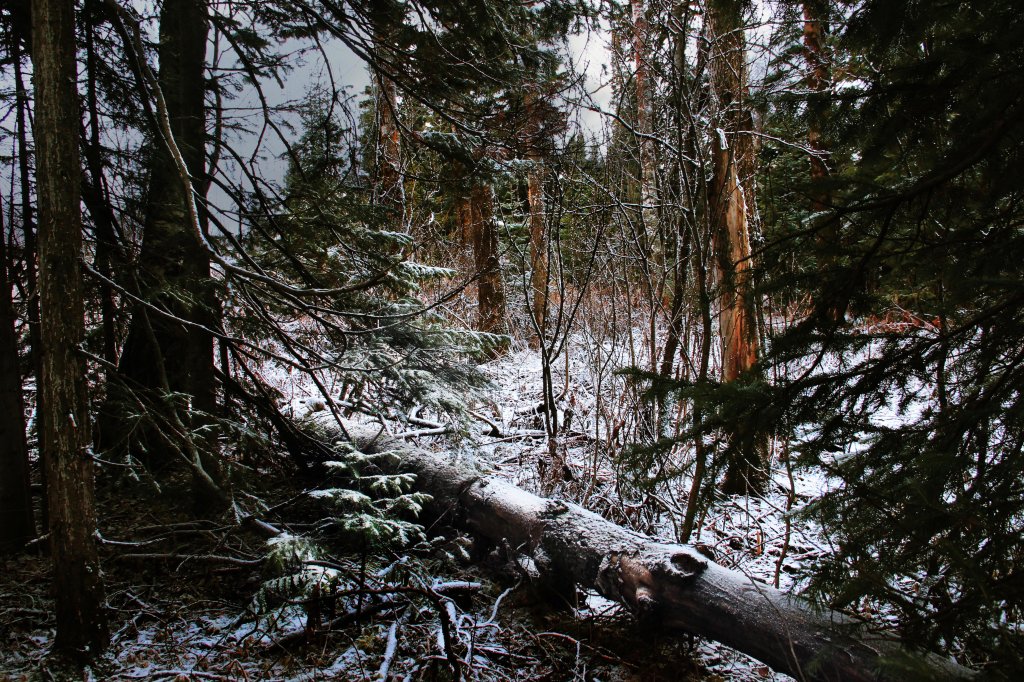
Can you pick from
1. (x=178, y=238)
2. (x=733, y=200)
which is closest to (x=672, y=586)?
(x=733, y=200)

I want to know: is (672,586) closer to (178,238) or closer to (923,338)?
(923,338)

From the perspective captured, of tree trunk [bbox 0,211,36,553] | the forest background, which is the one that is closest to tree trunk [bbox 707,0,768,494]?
the forest background

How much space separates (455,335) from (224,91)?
2.98 m

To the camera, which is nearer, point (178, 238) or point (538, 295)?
point (178, 238)

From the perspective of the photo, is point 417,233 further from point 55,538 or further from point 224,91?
point 55,538

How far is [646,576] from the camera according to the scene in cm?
307

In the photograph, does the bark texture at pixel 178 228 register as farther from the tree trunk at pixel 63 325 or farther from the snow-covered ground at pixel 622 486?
the snow-covered ground at pixel 622 486

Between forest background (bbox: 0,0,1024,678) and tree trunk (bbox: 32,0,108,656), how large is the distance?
0.04ft

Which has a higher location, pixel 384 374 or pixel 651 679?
pixel 384 374

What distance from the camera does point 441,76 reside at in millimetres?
3951

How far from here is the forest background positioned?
85.7 inches

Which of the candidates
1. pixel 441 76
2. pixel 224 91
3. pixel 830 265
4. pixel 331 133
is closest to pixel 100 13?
pixel 224 91

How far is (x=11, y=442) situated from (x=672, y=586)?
411 cm

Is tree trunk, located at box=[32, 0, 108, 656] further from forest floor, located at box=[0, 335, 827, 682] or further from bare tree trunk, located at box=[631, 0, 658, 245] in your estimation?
bare tree trunk, located at box=[631, 0, 658, 245]
